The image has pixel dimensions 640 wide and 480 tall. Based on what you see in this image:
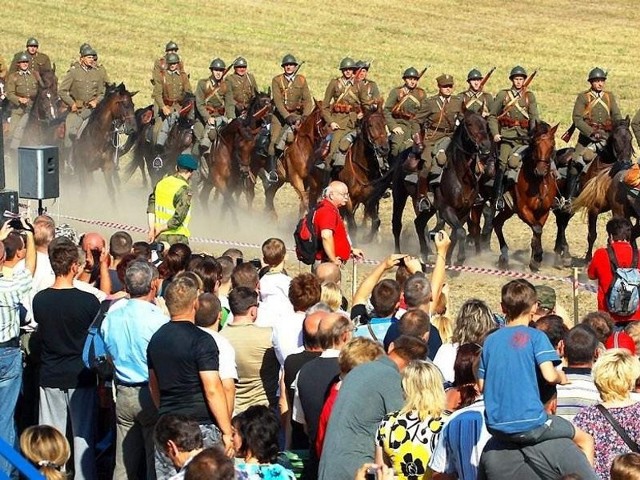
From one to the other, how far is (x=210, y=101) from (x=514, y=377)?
18.7 m

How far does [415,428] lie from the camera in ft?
27.2

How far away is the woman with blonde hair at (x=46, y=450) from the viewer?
28.8ft

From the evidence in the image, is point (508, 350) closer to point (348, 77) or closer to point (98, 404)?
point (98, 404)

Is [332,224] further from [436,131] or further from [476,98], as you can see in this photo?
[476,98]

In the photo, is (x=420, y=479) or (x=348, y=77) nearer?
(x=420, y=479)

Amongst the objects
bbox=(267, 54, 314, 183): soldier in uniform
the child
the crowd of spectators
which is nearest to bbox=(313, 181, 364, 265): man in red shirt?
the crowd of spectators

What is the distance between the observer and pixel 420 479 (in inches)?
329

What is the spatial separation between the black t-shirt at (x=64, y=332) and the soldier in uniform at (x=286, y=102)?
45.3ft

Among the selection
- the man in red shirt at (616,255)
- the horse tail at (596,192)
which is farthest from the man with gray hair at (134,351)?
the horse tail at (596,192)

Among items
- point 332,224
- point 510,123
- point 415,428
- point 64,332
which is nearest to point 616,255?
point 332,224

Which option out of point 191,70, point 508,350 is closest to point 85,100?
point 191,70

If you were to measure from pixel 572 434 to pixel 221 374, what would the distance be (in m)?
2.46

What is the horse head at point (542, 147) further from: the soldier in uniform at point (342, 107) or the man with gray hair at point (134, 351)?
the man with gray hair at point (134, 351)

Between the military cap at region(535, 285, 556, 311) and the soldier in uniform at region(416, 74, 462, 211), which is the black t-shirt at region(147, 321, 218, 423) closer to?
the military cap at region(535, 285, 556, 311)
